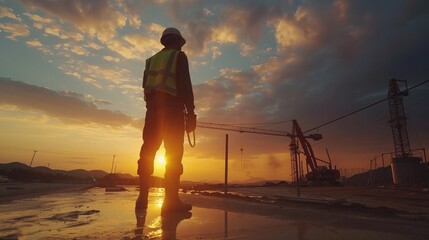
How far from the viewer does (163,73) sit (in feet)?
13.2

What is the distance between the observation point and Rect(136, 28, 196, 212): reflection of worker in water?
3951 mm

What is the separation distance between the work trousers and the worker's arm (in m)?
0.20

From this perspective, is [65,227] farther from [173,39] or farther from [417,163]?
[417,163]

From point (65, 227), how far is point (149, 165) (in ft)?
5.86

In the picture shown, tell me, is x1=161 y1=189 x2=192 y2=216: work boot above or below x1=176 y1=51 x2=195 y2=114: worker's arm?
below

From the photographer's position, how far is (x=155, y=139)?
13.2 ft

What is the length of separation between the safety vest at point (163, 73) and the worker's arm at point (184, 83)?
0.08 m

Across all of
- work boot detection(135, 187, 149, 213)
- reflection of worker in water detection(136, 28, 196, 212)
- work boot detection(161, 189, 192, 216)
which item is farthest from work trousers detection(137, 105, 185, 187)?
work boot detection(161, 189, 192, 216)

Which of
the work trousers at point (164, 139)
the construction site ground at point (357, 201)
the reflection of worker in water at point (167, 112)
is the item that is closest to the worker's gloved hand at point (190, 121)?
the reflection of worker in water at point (167, 112)

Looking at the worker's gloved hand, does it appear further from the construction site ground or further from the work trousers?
the construction site ground

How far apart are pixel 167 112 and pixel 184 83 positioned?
49 cm

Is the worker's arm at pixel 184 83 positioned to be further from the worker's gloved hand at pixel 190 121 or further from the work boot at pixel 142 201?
the work boot at pixel 142 201

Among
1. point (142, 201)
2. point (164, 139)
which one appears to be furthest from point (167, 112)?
point (142, 201)

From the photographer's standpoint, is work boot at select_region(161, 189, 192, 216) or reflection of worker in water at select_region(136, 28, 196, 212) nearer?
work boot at select_region(161, 189, 192, 216)
